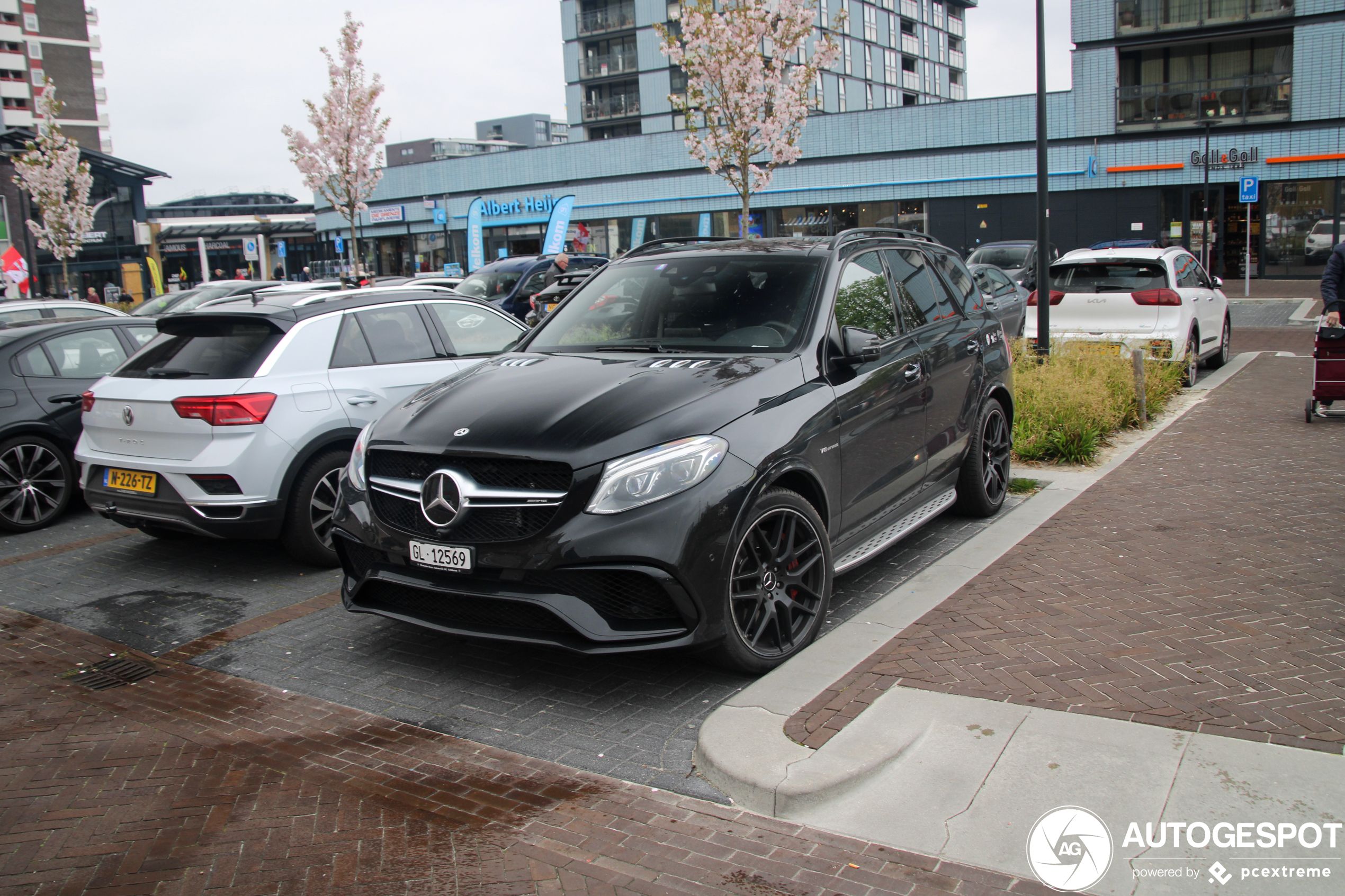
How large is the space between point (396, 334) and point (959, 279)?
3.96 metres

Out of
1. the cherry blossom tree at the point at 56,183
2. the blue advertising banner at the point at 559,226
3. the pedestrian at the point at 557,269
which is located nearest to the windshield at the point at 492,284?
the pedestrian at the point at 557,269

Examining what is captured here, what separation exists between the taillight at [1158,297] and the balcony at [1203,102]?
2460 cm

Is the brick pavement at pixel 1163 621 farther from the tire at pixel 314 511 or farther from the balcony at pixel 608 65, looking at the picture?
the balcony at pixel 608 65

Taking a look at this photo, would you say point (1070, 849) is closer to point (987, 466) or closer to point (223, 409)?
point (987, 466)

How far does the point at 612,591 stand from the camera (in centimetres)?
407

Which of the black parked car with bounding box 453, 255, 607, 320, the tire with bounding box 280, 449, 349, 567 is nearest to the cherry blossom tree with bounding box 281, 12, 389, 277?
the black parked car with bounding box 453, 255, 607, 320

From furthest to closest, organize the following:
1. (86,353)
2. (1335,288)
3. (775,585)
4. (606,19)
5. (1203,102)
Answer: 1. (606,19)
2. (1203,102)
3. (1335,288)
4. (86,353)
5. (775,585)

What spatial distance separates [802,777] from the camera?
Answer: 3.50 metres

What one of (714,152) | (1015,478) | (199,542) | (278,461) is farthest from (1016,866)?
(714,152)

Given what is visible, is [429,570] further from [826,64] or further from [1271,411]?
[826,64]

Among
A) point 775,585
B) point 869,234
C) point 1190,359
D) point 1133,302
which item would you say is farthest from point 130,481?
point 1190,359

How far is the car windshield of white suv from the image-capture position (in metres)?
12.3

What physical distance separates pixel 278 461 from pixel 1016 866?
468 cm

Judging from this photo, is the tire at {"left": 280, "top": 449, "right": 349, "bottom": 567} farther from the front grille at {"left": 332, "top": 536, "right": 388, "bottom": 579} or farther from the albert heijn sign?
the albert heijn sign
